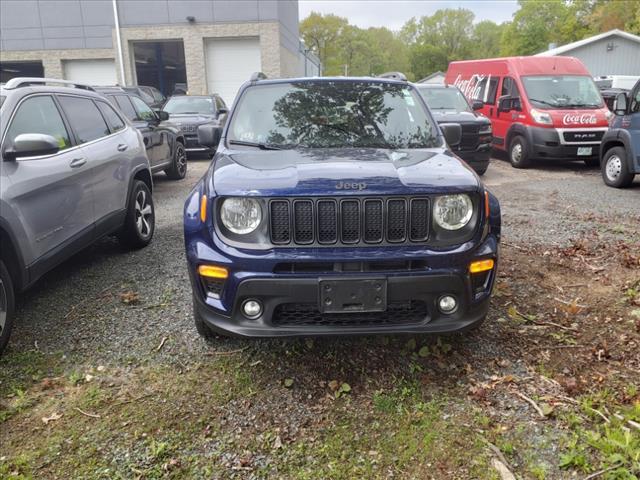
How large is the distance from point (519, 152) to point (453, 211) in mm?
9334

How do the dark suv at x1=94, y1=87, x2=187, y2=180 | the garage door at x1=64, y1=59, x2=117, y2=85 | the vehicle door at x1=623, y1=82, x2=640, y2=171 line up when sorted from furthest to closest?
the garage door at x1=64, y1=59, x2=117, y2=85 → the dark suv at x1=94, y1=87, x2=187, y2=180 → the vehicle door at x1=623, y1=82, x2=640, y2=171

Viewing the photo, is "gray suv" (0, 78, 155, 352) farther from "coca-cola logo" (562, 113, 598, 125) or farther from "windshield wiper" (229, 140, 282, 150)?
"coca-cola logo" (562, 113, 598, 125)

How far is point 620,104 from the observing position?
8422 millimetres

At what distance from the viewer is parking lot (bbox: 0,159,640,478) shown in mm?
2594

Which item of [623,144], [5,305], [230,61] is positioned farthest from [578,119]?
[230,61]

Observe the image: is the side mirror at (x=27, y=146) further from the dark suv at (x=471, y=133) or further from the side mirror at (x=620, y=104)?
the side mirror at (x=620, y=104)

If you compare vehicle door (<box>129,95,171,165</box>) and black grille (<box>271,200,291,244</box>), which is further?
vehicle door (<box>129,95,171,165</box>)

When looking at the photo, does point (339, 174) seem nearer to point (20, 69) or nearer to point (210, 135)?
point (210, 135)

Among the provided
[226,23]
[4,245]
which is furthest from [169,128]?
[226,23]

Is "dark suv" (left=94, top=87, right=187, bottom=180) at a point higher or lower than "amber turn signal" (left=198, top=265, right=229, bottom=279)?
higher

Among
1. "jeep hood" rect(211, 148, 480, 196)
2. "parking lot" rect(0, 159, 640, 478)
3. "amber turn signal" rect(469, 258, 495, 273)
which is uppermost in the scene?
"jeep hood" rect(211, 148, 480, 196)

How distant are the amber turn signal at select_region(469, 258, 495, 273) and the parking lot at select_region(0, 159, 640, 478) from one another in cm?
69

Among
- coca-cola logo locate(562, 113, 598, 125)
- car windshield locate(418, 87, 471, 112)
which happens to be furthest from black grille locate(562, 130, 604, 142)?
car windshield locate(418, 87, 471, 112)

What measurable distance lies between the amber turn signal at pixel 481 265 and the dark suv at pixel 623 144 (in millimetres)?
6643
